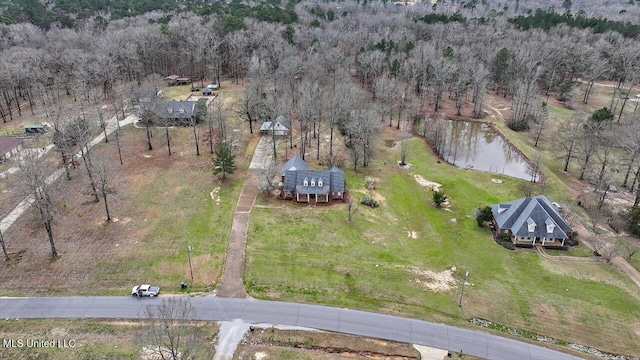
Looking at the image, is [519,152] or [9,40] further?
[9,40]

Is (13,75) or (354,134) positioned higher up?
(13,75)

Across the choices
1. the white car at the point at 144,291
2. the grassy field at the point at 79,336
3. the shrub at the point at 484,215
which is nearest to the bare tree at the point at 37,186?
the grassy field at the point at 79,336

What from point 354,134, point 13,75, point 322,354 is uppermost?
point 13,75

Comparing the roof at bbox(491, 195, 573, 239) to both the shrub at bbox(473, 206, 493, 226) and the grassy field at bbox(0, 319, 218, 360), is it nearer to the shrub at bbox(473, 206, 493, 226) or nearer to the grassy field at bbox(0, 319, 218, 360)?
the shrub at bbox(473, 206, 493, 226)

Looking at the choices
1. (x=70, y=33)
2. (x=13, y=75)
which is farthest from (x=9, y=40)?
(x=13, y=75)

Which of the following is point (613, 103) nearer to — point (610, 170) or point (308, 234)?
point (610, 170)

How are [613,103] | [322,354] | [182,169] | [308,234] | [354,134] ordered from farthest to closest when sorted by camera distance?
[613,103], [354,134], [182,169], [308,234], [322,354]

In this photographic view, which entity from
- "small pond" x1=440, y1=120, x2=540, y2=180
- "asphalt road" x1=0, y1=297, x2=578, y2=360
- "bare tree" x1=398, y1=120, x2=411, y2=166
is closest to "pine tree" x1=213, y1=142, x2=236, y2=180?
"asphalt road" x1=0, y1=297, x2=578, y2=360
